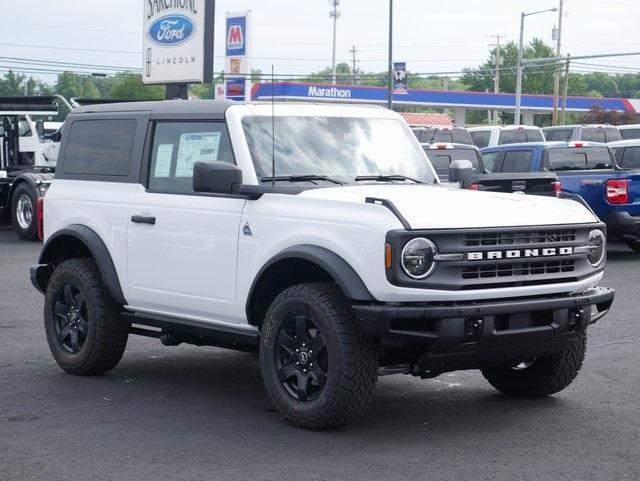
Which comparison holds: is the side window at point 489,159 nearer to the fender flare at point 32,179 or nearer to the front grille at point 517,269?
the fender flare at point 32,179

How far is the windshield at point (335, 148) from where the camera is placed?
781 centimetres

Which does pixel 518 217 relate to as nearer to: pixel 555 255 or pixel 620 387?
pixel 555 255

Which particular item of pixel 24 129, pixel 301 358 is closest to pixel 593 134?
pixel 24 129

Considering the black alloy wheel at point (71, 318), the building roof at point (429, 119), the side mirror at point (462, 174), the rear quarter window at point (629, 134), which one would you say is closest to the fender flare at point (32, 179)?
the black alloy wheel at point (71, 318)

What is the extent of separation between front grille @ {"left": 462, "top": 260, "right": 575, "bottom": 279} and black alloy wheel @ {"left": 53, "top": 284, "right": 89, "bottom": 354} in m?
3.29

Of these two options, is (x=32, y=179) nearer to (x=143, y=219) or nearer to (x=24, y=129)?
(x=24, y=129)

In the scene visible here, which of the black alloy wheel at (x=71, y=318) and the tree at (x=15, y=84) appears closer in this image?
the black alloy wheel at (x=71, y=318)

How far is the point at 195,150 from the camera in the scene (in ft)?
26.9

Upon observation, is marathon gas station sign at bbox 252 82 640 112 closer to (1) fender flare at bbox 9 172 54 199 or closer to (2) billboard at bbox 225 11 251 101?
(2) billboard at bbox 225 11 251 101

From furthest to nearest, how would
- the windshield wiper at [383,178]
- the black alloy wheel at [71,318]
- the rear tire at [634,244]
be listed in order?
the rear tire at [634,244] < the black alloy wheel at [71,318] < the windshield wiper at [383,178]

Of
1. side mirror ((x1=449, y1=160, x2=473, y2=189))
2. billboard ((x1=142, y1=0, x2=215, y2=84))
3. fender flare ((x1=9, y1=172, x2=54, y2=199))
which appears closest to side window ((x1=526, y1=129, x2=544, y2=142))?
billboard ((x1=142, y1=0, x2=215, y2=84))

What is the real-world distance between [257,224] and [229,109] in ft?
3.17

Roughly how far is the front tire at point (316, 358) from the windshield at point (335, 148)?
107 centimetres

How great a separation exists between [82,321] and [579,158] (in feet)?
41.4
